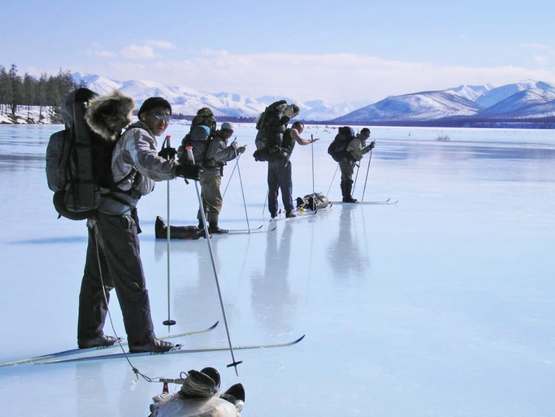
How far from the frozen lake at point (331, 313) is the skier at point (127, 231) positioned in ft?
1.01

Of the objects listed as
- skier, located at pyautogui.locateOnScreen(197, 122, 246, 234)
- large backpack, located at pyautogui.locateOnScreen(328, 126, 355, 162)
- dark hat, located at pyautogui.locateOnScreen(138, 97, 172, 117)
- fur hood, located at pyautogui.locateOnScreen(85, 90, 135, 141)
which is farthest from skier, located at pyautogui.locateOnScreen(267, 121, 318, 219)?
fur hood, located at pyautogui.locateOnScreen(85, 90, 135, 141)

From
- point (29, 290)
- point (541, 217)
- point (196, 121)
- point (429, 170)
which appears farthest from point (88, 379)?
point (429, 170)

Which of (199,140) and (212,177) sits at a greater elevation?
(199,140)

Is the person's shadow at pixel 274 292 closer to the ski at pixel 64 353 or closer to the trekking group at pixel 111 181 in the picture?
the ski at pixel 64 353

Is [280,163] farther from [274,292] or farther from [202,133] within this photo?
[274,292]

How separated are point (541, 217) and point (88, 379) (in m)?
9.98

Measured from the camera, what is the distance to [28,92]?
140 meters

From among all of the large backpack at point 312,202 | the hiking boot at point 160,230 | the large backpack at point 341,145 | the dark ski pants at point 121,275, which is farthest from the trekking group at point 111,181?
the large backpack at point 341,145

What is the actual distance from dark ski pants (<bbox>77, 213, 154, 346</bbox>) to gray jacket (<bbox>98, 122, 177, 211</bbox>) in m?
0.10

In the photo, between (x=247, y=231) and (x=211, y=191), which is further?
(x=247, y=231)

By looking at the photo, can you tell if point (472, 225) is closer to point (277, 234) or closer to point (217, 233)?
point (277, 234)

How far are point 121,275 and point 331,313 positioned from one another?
2112 mm

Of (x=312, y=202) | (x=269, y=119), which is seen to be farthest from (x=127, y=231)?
(x=312, y=202)

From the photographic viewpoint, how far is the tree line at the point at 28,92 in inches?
5113
